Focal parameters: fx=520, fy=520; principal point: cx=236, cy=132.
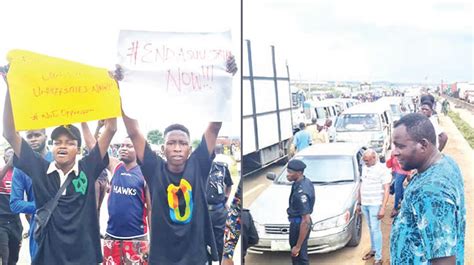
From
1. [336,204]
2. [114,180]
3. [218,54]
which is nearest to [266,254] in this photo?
[336,204]

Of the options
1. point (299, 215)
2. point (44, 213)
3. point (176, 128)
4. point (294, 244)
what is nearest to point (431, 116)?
point (299, 215)

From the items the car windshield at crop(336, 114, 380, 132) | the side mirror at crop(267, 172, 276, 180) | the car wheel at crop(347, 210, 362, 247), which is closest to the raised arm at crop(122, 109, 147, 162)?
the side mirror at crop(267, 172, 276, 180)

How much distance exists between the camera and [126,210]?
7.55 feet

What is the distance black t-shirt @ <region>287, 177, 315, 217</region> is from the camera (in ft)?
8.88

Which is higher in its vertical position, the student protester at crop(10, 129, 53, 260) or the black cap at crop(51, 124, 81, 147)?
the black cap at crop(51, 124, 81, 147)

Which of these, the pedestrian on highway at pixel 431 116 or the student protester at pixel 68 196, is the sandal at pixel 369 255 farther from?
the student protester at pixel 68 196

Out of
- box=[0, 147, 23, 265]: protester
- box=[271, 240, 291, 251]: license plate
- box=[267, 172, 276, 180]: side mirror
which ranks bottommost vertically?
box=[271, 240, 291, 251]: license plate

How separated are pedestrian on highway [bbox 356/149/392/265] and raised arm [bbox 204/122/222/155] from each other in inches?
41.8

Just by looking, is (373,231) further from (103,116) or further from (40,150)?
(40,150)

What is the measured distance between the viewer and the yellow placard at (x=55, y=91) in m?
2.21

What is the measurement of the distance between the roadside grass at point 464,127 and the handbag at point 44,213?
1908 mm

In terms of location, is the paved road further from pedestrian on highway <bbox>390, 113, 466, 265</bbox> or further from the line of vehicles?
pedestrian on highway <bbox>390, 113, 466, 265</bbox>

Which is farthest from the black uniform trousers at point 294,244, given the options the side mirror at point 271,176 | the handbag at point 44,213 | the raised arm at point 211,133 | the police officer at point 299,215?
the handbag at point 44,213

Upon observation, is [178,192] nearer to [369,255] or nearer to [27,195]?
[27,195]
